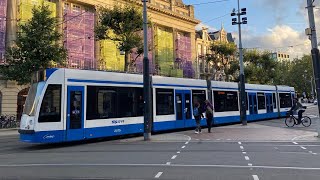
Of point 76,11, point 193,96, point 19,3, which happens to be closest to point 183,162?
point 193,96

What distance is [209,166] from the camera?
977 cm

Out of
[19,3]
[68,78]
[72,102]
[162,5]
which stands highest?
[162,5]

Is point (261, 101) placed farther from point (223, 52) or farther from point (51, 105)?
point (223, 52)

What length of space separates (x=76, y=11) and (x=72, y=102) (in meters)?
34.1

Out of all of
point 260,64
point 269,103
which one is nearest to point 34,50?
point 269,103

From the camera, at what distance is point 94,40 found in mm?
48000

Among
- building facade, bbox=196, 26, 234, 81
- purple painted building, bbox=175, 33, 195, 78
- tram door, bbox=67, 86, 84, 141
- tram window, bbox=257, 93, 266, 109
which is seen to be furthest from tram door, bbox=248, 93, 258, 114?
building facade, bbox=196, 26, 234, 81

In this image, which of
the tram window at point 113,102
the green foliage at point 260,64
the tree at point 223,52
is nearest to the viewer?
the tram window at point 113,102

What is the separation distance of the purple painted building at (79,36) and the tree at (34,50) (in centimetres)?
1172

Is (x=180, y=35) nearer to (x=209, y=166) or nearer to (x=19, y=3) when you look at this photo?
(x=19, y=3)

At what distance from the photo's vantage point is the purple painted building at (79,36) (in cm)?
4494

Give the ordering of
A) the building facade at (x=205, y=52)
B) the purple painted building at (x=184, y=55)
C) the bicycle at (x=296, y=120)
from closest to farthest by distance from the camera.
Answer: the bicycle at (x=296, y=120) < the purple painted building at (x=184, y=55) < the building facade at (x=205, y=52)

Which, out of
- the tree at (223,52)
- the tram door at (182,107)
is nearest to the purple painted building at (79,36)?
the tree at (223,52)

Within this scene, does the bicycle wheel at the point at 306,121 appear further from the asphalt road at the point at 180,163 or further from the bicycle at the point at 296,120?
the asphalt road at the point at 180,163
